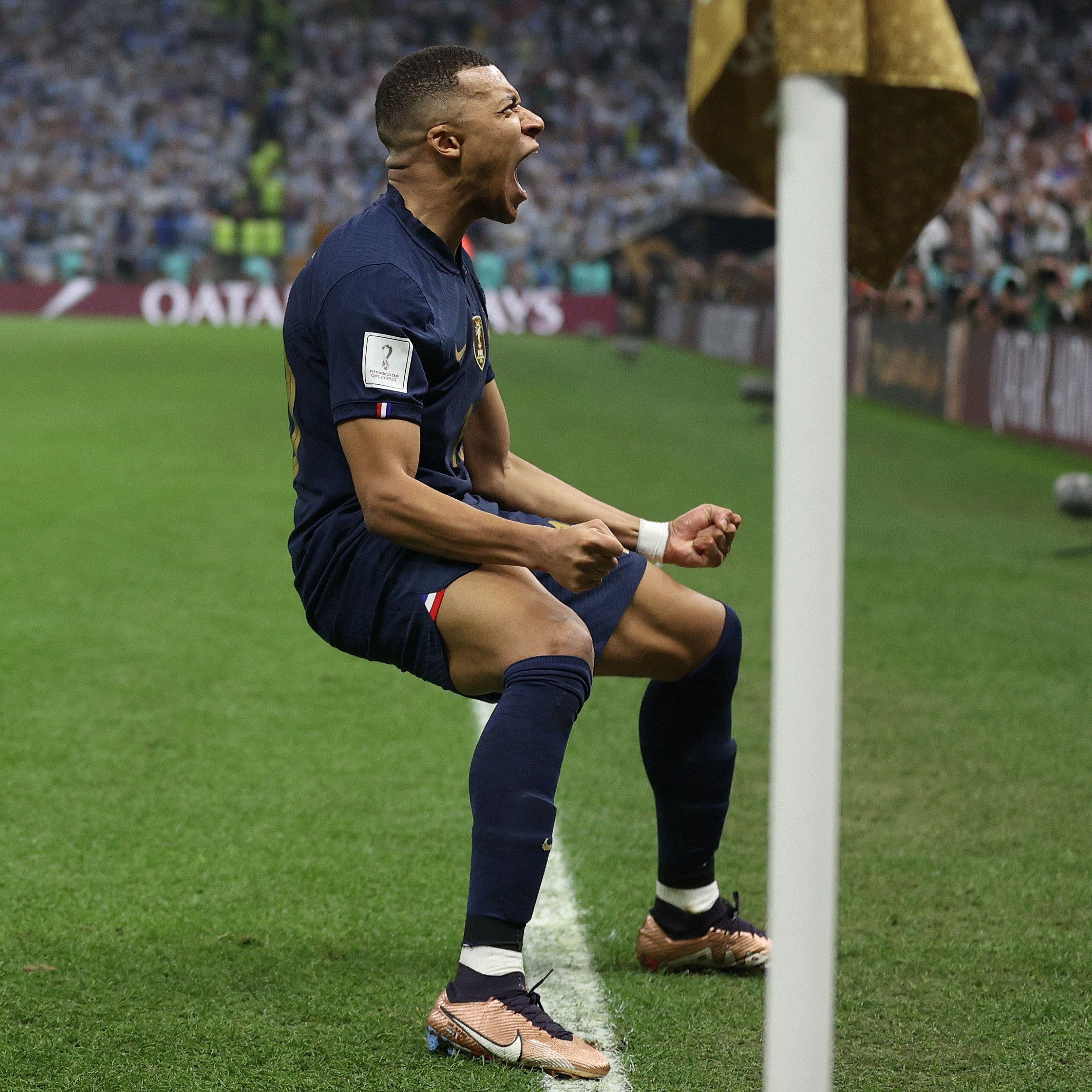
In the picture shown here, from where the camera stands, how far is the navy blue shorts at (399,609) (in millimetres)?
2783

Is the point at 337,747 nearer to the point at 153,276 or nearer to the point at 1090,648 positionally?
the point at 1090,648

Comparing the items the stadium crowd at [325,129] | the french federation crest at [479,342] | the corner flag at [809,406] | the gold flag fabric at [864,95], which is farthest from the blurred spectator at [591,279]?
the corner flag at [809,406]

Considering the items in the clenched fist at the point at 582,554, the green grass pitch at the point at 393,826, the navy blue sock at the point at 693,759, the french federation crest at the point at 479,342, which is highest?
the french federation crest at the point at 479,342

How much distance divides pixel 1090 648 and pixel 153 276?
97.0 feet

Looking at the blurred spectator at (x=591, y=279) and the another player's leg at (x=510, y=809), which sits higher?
the another player's leg at (x=510, y=809)

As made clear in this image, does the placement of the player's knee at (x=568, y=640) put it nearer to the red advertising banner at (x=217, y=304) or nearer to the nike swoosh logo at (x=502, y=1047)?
the nike swoosh logo at (x=502, y=1047)

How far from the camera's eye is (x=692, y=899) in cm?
313

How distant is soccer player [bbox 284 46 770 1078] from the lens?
104 inches

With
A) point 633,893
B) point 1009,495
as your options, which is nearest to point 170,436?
point 1009,495

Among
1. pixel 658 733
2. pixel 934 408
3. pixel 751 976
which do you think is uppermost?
pixel 658 733

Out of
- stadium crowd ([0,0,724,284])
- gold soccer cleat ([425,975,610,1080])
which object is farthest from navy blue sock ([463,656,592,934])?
stadium crowd ([0,0,724,284])

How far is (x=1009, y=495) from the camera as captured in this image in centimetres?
1092

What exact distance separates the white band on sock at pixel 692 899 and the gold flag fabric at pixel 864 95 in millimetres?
1542

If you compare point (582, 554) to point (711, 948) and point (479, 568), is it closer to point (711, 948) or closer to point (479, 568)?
point (479, 568)
